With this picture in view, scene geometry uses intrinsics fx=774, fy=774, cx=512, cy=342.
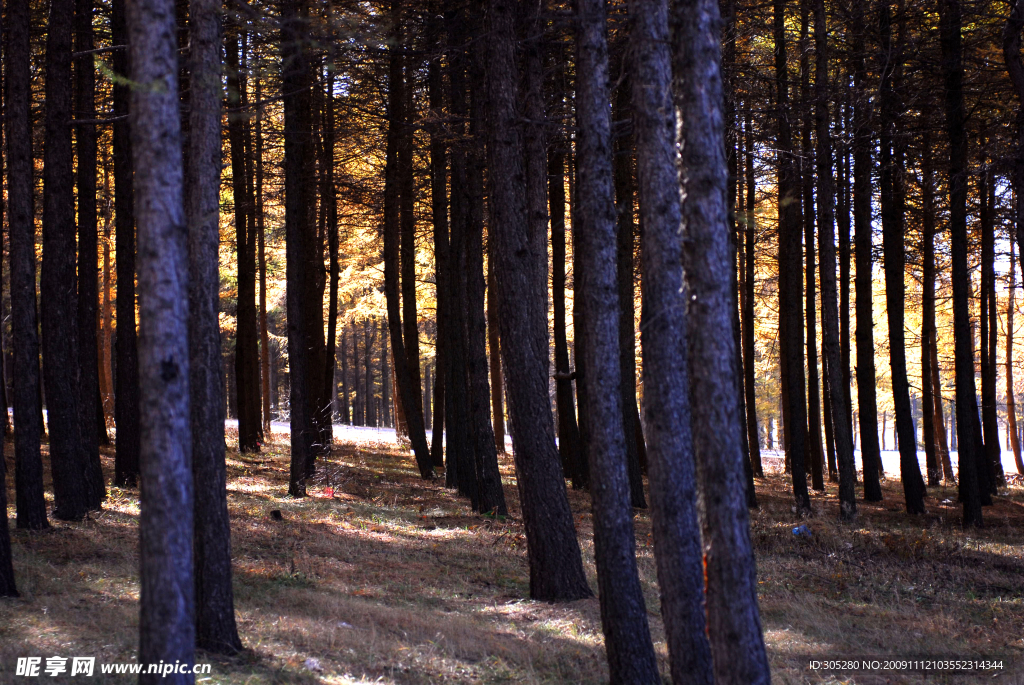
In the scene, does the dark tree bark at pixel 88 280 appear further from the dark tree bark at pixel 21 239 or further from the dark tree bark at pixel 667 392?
the dark tree bark at pixel 667 392

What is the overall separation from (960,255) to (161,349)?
14.6m

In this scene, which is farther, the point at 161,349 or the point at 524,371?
the point at 524,371

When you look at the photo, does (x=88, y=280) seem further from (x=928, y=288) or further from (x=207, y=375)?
(x=928, y=288)

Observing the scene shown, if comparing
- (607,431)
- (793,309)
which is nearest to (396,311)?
(793,309)

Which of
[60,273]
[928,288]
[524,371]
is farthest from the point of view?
[928,288]

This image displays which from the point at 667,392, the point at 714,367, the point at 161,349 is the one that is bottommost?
the point at 667,392

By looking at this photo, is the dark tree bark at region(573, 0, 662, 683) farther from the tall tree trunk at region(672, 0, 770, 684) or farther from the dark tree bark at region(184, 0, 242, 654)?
the dark tree bark at region(184, 0, 242, 654)

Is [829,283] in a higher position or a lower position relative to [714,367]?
higher

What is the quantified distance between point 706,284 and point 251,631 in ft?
17.5

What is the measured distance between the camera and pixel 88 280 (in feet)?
41.4

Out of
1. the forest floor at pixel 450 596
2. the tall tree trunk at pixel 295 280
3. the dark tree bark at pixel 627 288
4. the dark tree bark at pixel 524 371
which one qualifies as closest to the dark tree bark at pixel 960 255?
the forest floor at pixel 450 596

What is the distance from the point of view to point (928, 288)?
19.0 metres

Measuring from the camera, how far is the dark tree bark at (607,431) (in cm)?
663

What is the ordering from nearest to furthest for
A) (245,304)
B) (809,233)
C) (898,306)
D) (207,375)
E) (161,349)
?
(161,349) → (207,375) → (898,306) → (809,233) → (245,304)
